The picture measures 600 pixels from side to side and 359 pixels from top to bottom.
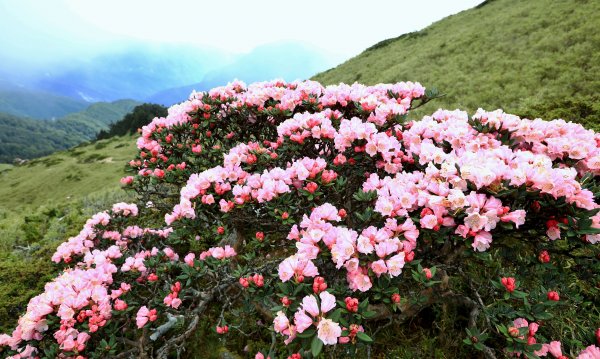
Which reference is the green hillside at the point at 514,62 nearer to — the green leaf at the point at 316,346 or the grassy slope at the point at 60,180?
the green leaf at the point at 316,346

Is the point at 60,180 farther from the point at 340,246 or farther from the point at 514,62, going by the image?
the point at 514,62

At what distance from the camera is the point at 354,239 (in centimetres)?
236

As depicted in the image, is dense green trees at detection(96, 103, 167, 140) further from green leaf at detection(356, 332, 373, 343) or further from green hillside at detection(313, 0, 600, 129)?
green leaf at detection(356, 332, 373, 343)

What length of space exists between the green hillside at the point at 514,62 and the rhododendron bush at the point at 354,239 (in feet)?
20.2

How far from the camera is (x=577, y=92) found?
11.0 meters

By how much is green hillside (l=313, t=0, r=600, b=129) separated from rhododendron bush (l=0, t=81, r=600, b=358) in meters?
6.15

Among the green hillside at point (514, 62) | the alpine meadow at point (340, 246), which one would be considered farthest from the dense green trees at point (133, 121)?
the alpine meadow at point (340, 246)

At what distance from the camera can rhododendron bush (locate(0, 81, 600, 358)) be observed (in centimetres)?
223

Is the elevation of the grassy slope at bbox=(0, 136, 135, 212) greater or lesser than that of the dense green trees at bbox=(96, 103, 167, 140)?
lesser

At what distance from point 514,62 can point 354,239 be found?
57.4 feet

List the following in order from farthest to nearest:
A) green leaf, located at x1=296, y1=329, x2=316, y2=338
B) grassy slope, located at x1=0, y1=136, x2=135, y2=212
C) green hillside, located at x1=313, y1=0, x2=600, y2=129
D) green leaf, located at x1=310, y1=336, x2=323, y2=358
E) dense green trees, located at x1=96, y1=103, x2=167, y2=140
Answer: dense green trees, located at x1=96, y1=103, x2=167, y2=140, grassy slope, located at x1=0, y1=136, x2=135, y2=212, green hillside, located at x1=313, y1=0, x2=600, y2=129, green leaf, located at x1=296, y1=329, x2=316, y2=338, green leaf, located at x1=310, y1=336, x2=323, y2=358

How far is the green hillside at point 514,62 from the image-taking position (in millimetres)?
11305

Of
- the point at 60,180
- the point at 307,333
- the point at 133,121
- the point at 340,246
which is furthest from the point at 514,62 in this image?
the point at 133,121

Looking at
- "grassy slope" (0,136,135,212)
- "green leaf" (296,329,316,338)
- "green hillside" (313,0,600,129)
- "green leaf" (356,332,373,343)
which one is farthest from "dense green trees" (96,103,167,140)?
"green leaf" (356,332,373,343)
